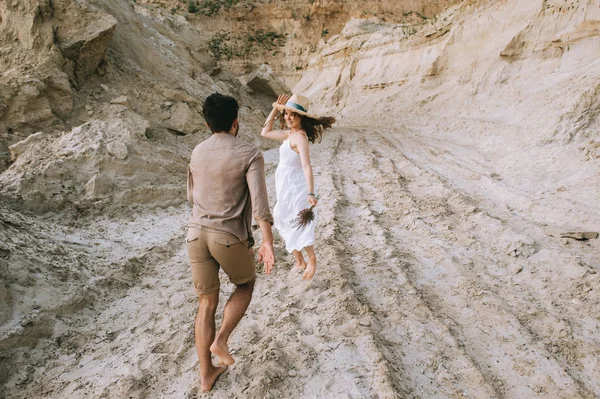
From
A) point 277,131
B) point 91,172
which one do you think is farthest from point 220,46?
point 277,131

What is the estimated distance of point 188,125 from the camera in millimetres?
8234

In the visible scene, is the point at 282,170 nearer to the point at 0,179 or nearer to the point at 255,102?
the point at 0,179

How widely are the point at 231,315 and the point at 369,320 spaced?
1069 millimetres

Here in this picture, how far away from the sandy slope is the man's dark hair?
1.47 metres

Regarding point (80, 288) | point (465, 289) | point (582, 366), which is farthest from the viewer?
point (80, 288)

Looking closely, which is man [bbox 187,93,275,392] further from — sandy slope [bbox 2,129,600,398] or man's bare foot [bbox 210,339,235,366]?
sandy slope [bbox 2,129,600,398]

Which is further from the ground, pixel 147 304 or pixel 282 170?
pixel 282 170

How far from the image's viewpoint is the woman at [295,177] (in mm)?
3396

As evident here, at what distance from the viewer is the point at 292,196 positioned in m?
3.53

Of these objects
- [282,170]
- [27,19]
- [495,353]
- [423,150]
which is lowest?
[423,150]

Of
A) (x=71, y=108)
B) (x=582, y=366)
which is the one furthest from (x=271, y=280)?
(x=71, y=108)

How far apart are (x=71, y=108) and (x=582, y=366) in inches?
306

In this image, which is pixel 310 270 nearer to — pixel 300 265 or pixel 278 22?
pixel 300 265

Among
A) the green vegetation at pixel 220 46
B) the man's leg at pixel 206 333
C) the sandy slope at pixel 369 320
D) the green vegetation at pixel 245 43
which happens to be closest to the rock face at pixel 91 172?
the sandy slope at pixel 369 320
